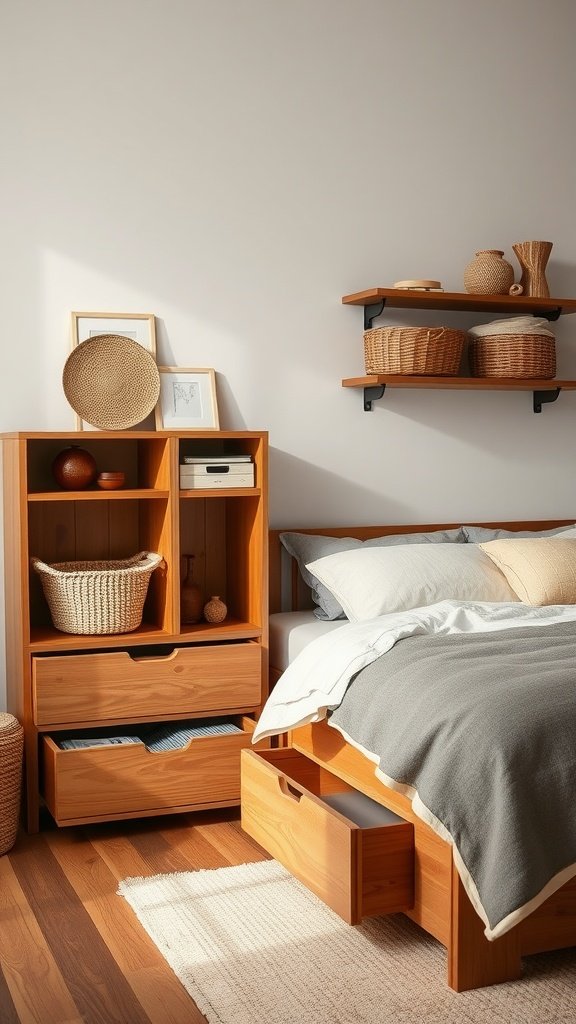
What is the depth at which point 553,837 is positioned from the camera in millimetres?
1972

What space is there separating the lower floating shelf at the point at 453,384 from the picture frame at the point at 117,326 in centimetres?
69

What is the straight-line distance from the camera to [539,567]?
3.13 metres

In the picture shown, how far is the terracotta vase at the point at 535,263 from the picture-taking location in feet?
12.1

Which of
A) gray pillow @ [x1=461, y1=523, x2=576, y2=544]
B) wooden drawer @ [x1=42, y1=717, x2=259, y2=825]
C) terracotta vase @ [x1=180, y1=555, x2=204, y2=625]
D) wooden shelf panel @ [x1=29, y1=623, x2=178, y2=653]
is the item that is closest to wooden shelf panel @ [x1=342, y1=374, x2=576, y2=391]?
gray pillow @ [x1=461, y1=523, x2=576, y2=544]

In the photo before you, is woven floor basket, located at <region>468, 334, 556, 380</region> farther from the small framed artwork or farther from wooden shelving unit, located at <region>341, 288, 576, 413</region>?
the small framed artwork

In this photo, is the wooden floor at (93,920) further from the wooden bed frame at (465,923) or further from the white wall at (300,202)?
the white wall at (300,202)

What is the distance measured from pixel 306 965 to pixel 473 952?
356 millimetres

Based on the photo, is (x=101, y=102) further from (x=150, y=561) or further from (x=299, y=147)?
(x=150, y=561)

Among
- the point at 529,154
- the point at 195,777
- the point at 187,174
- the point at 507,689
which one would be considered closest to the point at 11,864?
the point at 195,777

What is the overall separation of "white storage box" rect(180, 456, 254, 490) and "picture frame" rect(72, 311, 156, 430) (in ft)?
1.40

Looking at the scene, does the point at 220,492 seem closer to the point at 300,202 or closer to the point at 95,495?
the point at 95,495

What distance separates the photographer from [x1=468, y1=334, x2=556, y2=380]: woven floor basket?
141 inches

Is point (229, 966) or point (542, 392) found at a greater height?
point (542, 392)

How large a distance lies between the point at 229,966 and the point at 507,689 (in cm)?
81
